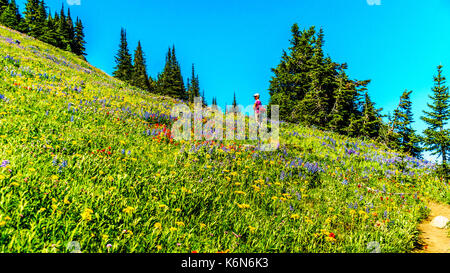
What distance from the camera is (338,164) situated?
30.2 feet

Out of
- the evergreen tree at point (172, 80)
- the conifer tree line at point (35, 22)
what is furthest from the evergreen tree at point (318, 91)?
the conifer tree line at point (35, 22)

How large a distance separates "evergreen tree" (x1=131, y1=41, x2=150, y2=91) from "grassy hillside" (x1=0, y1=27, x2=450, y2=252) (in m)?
58.1

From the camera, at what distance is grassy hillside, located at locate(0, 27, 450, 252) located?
2609mm

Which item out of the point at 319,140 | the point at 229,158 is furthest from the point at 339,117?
the point at 229,158

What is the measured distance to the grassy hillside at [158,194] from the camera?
2.61 m

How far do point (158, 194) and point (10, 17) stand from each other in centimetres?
8079

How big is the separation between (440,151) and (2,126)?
111 ft

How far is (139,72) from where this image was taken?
214 feet

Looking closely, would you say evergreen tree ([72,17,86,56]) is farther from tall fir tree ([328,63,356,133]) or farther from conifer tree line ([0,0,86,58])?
tall fir tree ([328,63,356,133])

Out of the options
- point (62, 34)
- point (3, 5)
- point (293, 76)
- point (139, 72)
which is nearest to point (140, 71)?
point (139, 72)

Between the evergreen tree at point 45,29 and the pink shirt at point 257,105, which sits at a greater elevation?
the evergreen tree at point 45,29

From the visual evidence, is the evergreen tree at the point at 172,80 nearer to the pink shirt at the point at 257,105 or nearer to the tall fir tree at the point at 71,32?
the tall fir tree at the point at 71,32

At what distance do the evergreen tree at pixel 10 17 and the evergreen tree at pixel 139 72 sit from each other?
2871cm
